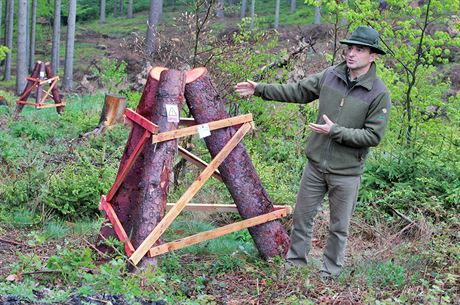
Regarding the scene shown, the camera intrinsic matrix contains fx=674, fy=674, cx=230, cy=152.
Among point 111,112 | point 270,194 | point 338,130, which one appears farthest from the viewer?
point 111,112


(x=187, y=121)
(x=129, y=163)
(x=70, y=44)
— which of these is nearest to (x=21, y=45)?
(x=70, y=44)

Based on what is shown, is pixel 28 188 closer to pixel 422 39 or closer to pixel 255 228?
pixel 255 228

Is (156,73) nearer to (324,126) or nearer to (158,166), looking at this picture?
(158,166)

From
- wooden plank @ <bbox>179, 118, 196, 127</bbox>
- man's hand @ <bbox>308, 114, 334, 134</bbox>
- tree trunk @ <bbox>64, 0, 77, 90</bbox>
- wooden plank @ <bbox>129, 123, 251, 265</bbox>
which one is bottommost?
tree trunk @ <bbox>64, 0, 77, 90</bbox>

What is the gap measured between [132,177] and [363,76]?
2398 mm

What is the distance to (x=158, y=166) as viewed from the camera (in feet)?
20.3

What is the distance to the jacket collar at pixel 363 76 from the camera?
5.90 meters

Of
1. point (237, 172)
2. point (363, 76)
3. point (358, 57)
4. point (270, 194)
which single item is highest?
point (358, 57)

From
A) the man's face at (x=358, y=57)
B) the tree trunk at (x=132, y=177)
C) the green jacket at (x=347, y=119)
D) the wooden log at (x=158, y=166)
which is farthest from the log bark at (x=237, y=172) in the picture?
the man's face at (x=358, y=57)

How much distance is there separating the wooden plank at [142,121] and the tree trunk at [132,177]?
0.34 ft

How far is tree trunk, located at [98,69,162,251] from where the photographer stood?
6.44 meters

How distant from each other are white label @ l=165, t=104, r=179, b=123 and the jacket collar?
150cm

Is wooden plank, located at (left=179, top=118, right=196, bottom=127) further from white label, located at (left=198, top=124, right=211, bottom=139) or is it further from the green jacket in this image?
the green jacket

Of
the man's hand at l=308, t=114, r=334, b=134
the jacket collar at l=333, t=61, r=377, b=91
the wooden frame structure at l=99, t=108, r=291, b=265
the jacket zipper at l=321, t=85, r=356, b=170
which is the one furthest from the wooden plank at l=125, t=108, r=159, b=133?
the jacket collar at l=333, t=61, r=377, b=91
